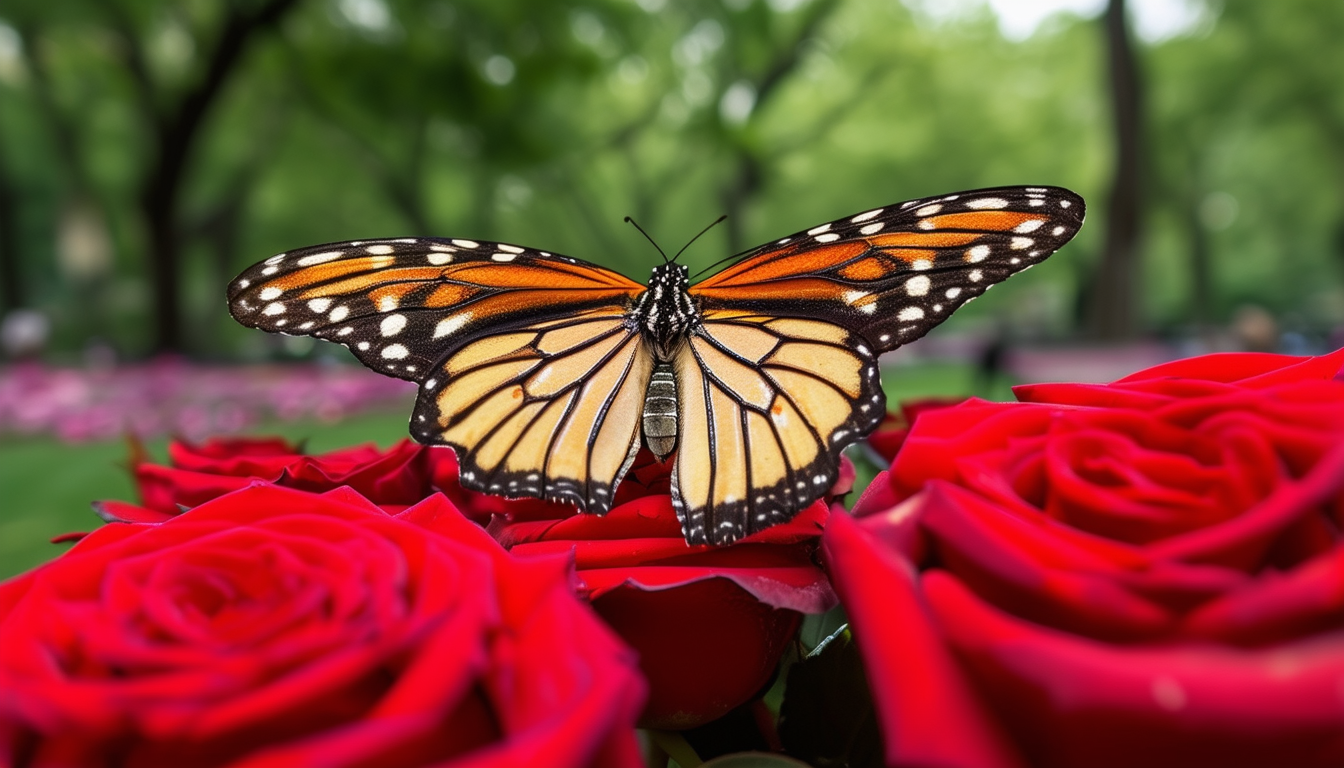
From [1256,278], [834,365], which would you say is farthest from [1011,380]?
[1256,278]

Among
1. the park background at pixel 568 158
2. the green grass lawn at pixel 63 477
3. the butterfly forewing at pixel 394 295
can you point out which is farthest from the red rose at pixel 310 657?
the park background at pixel 568 158

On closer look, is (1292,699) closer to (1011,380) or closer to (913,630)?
(913,630)

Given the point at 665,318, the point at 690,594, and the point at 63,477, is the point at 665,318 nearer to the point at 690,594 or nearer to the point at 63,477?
the point at 690,594

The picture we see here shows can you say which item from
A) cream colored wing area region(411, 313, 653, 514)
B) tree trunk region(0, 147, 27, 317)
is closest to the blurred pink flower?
cream colored wing area region(411, 313, 653, 514)

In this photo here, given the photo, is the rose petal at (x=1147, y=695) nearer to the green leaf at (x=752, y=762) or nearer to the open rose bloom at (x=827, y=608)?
the open rose bloom at (x=827, y=608)

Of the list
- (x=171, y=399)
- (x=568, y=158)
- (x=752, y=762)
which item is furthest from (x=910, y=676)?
(x=568, y=158)

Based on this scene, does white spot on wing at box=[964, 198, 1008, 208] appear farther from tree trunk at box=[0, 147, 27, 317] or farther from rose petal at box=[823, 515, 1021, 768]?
tree trunk at box=[0, 147, 27, 317]
